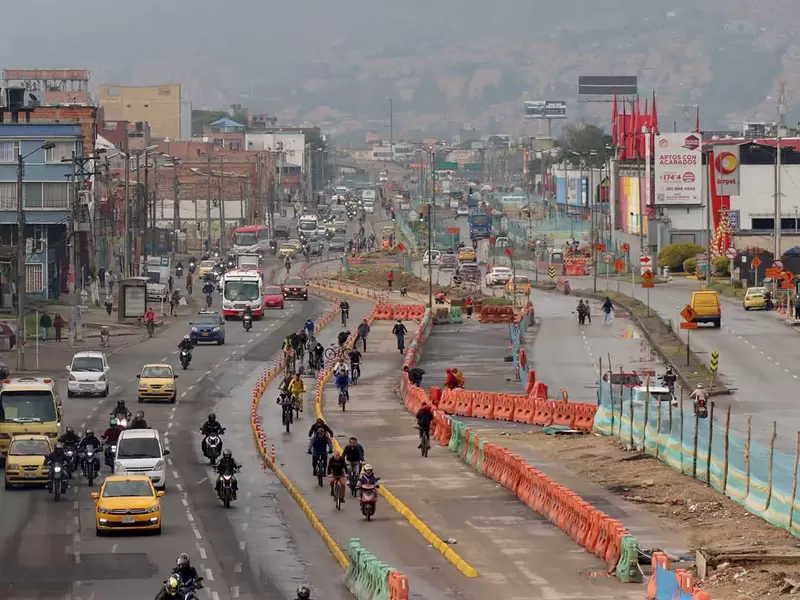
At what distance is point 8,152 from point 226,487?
72.1 metres

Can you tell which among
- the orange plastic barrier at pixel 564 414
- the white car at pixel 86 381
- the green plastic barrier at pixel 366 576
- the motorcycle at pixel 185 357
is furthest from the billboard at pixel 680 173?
the green plastic barrier at pixel 366 576

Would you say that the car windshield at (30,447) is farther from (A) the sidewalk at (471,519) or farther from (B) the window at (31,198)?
(B) the window at (31,198)

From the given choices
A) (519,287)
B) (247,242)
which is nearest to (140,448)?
(519,287)

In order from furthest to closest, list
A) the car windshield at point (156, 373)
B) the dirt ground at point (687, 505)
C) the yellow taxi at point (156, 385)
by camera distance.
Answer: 1. the car windshield at point (156, 373)
2. the yellow taxi at point (156, 385)
3. the dirt ground at point (687, 505)

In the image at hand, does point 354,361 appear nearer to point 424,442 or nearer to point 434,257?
point 424,442

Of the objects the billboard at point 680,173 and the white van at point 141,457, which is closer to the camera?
the white van at point 141,457

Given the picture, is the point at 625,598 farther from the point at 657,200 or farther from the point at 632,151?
the point at 632,151

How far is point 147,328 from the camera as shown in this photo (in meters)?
86.9

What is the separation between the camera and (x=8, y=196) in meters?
107

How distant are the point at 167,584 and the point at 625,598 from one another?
7142 mm

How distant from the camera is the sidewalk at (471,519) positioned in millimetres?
29844

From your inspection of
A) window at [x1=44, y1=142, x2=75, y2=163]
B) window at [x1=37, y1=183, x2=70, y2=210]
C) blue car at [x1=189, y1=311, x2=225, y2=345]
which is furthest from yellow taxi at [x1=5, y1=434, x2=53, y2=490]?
window at [x1=44, y1=142, x2=75, y2=163]

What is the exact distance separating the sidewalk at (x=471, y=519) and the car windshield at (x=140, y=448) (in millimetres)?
5083

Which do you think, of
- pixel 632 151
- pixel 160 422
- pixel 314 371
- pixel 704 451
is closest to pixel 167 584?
pixel 704 451
